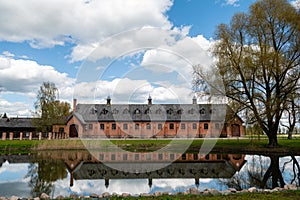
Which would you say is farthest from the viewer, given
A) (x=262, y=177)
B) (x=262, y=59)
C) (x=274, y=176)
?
(x=262, y=59)

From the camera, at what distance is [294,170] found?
1466 cm

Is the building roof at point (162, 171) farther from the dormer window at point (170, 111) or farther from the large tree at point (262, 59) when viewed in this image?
the dormer window at point (170, 111)

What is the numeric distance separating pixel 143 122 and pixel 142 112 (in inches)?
77.3

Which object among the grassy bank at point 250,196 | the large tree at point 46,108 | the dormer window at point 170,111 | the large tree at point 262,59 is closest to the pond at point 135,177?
the grassy bank at point 250,196

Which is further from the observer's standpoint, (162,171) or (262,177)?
(162,171)

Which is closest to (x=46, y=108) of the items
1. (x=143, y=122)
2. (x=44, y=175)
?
(x=143, y=122)

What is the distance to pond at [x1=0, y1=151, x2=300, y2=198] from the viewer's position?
11.2 metres

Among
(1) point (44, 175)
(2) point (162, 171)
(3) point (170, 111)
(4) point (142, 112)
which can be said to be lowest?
(1) point (44, 175)

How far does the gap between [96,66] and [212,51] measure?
11.5 m

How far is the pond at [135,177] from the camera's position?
1124 centimetres

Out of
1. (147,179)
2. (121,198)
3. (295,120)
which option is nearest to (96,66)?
(147,179)

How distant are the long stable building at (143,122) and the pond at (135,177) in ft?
90.1

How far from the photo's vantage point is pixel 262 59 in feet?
68.5

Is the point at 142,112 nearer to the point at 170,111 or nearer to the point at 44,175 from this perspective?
the point at 170,111
